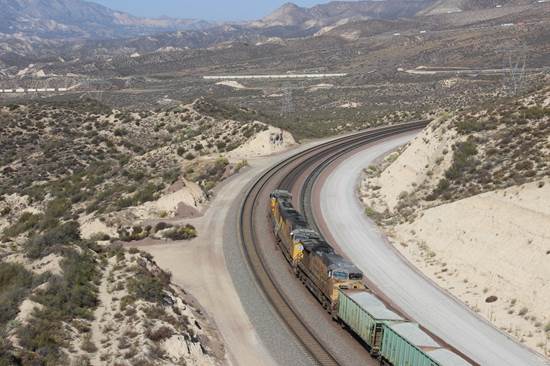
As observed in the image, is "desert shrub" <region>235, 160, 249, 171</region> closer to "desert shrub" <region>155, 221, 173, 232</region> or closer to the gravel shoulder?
the gravel shoulder

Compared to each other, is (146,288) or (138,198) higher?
(146,288)

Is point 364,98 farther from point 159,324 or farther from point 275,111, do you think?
point 159,324

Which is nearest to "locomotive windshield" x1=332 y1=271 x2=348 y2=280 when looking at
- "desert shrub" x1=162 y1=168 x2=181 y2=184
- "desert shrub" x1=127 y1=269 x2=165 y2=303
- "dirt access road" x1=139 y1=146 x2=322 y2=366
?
"dirt access road" x1=139 y1=146 x2=322 y2=366

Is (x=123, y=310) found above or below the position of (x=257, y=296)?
above

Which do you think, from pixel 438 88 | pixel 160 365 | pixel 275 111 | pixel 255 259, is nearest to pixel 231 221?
pixel 255 259

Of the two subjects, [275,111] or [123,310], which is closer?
[123,310]

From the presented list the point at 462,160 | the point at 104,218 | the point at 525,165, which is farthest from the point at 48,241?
the point at 525,165

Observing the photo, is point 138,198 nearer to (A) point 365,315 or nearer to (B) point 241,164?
(B) point 241,164

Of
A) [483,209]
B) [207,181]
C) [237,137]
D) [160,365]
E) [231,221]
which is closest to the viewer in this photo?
[160,365]
